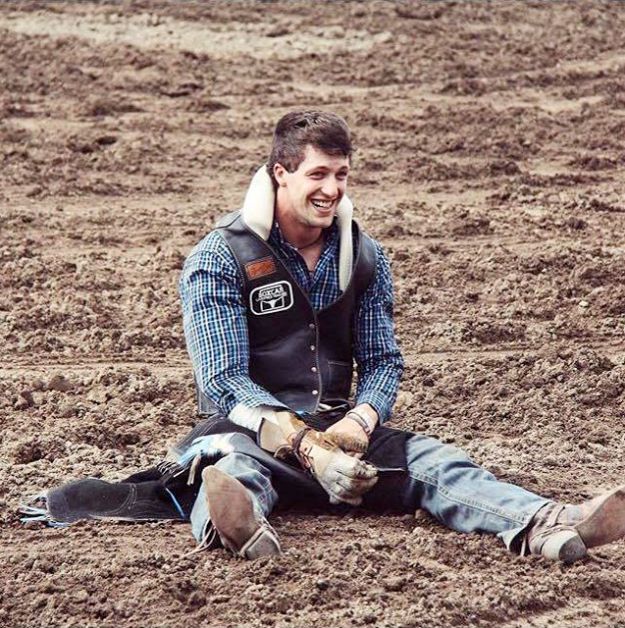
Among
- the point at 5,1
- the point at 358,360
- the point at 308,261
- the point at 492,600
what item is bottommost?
the point at 492,600

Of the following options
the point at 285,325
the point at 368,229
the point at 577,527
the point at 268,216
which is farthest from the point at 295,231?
the point at 368,229

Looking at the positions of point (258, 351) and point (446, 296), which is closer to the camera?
point (258, 351)

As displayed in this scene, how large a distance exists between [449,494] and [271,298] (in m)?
0.99

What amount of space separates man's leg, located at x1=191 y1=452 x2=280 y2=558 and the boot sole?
3.43ft

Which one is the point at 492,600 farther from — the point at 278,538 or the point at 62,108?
the point at 62,108

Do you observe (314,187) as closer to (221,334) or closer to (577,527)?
(221,334)

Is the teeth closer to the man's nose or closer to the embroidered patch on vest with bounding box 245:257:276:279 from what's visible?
the man's nose

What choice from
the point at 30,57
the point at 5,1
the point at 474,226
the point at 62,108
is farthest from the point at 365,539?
the point at 5,1

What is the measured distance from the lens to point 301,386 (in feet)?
20.4

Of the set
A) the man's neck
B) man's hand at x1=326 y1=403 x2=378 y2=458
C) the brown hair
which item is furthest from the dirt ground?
the brown hair

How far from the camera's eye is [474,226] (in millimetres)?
9414

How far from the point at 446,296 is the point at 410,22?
5.03 m

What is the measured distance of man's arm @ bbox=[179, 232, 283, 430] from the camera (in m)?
5.97

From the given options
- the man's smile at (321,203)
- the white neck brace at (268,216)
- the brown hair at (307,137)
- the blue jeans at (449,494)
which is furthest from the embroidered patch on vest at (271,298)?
the blue jeans at (449,494)
